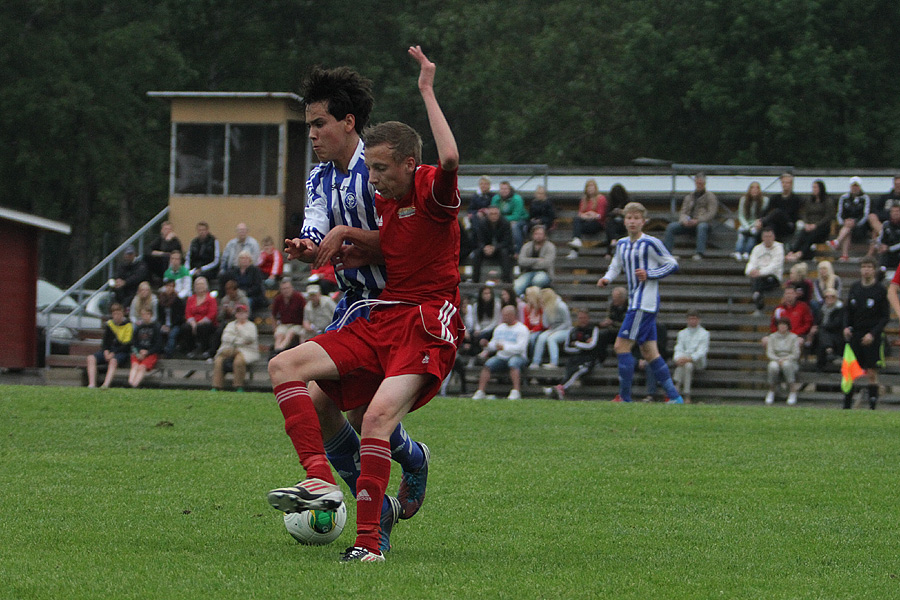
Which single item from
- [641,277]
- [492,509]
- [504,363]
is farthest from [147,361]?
[492,509]

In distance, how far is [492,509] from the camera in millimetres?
7188

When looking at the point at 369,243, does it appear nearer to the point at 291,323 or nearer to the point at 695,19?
the point at 291,323

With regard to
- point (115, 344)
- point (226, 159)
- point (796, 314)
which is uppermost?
point (226, 159)

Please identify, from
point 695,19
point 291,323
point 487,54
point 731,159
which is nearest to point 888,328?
point 291,323

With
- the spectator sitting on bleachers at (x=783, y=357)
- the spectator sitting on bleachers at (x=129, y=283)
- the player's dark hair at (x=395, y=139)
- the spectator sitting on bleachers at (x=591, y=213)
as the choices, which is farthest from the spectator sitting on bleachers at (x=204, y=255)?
the player's dark hair at (x=395, y=139)

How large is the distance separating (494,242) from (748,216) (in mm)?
4678

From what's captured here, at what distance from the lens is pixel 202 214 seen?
25812 millimetres

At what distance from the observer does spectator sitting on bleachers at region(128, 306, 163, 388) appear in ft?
63.3

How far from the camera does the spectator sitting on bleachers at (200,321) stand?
2000cm

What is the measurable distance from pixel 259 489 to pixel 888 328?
14324 millimetres

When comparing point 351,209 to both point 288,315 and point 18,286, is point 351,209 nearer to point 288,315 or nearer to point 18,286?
point 288,315

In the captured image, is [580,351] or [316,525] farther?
[580,351]

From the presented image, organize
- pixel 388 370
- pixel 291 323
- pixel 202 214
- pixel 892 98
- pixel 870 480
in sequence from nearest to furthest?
1. pixel 388 370
2. pixel 870 480
3. pixel 291 323
4. pixel 202 214
5. pixel 892 98

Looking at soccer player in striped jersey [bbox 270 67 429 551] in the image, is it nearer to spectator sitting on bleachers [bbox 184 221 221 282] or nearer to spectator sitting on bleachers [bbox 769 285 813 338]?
spectator sitting on bleachers [bbox 769 285 813 338]
